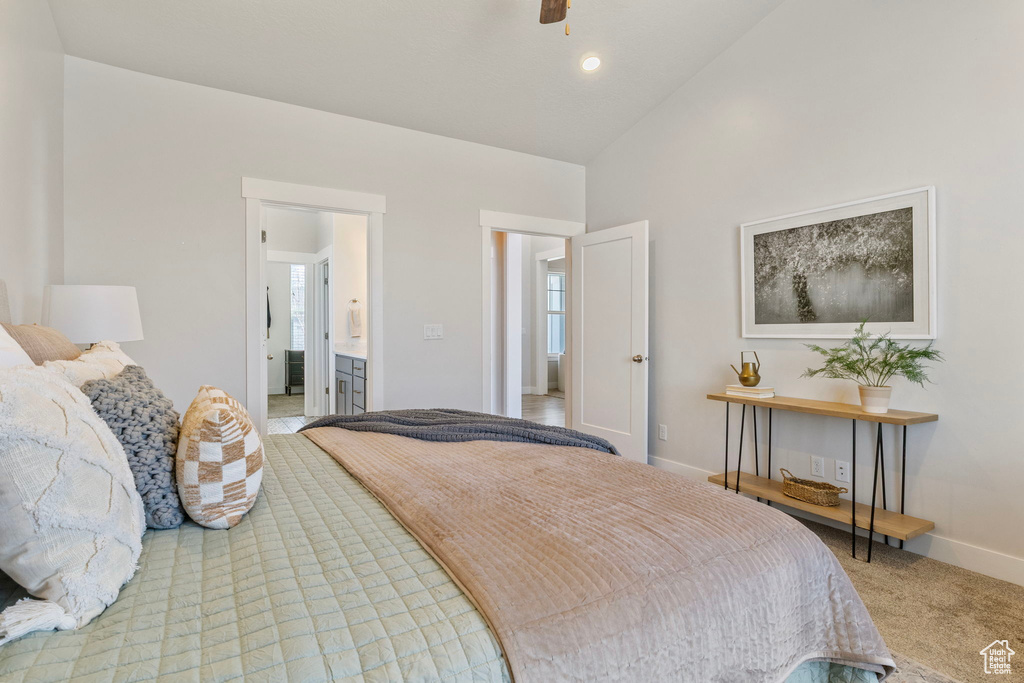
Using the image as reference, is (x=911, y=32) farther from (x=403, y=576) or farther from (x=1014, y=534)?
(x=403, y=576)

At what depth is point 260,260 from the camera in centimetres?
332

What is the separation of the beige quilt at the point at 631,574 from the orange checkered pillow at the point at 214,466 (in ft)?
1.07

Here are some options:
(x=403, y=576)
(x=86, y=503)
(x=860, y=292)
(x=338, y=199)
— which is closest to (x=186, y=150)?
(x=338, y=199)

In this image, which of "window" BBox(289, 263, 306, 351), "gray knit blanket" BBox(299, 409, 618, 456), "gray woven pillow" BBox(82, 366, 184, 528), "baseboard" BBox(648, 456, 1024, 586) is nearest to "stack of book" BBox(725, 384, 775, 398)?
"baseboard" BBox(648, 456, 1024, 586)

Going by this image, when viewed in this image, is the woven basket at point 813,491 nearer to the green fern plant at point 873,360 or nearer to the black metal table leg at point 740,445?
the black metal table leg at point 740,445

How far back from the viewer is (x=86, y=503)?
2.56ft

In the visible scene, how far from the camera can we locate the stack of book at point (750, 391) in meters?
3.11

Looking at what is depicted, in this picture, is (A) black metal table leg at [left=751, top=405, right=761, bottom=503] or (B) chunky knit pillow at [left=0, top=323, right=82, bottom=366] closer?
(B) chunky knit pillow at [left=0, top=323, right=82, bottom=366]

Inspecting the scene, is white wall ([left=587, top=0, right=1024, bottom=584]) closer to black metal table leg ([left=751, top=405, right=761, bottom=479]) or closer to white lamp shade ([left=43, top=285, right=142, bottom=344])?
black metal table leg ([left=751, top=405, right=761, bottom=479])

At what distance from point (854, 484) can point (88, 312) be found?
144 inches

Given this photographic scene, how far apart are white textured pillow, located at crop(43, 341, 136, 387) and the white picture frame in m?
3.30

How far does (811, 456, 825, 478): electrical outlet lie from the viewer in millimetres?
3029

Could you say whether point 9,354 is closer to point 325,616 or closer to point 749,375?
point 325,616

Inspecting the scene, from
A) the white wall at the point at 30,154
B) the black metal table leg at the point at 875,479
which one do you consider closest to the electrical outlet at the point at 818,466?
the black metal table leg at the point at 875,479
